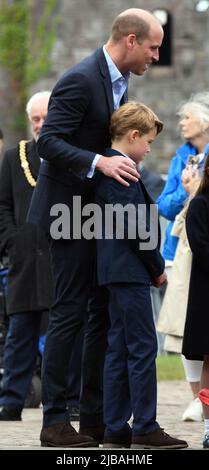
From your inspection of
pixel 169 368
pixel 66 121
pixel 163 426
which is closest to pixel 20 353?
pixel 163 426

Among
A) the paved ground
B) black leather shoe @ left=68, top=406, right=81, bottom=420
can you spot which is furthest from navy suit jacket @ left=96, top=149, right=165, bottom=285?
black leather shoe @ left=68, top=406, right=81, bottom=420

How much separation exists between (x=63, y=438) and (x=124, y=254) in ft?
2.92

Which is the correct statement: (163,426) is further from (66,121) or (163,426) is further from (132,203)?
(66,121)

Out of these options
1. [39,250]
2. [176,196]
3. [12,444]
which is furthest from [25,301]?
[12,444]

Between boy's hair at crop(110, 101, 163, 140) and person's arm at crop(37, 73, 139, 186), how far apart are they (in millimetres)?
150

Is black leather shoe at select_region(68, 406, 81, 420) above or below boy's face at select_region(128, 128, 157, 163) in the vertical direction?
below

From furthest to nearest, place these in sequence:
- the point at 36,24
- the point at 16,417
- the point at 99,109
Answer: the point at 36,24 → the point at 16,417 → the point at 99,109

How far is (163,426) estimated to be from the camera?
8.56 metres

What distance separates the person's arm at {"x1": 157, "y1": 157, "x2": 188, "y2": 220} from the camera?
31.6 ft

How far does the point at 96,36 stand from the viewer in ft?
131

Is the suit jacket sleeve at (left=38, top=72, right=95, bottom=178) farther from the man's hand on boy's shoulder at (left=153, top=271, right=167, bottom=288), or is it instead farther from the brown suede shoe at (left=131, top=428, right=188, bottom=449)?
the brown suede shoe at (left=131, top=428, right=188, bottom=449)

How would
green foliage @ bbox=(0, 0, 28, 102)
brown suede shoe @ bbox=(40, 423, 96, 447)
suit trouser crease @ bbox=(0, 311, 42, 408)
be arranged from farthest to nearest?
green foliage @ bbox=(0, 0, 28, 102) < suit trouser crease @ bbox=(0, 311, 42, 408) < brown suede shoe @ bbox=(40, 423, 96, 447)

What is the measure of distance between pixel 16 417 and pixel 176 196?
1737 mm

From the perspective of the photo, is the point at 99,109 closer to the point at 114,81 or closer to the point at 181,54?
the point at 114,81
